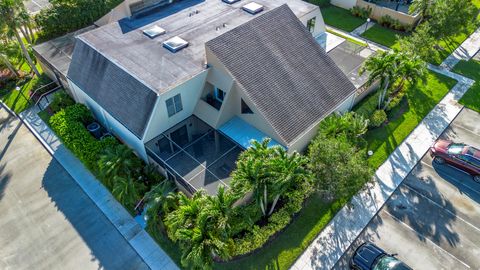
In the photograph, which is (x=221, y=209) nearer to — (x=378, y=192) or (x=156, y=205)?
(x=156, y=205)

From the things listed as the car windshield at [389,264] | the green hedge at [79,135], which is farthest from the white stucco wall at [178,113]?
the car windshield at [389,264]

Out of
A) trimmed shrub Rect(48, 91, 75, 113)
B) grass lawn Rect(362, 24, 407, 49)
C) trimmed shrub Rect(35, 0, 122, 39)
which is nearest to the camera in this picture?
trimmed shrub Rect(48, 91, 75, 113)

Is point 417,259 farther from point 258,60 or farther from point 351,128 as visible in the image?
point 258,60

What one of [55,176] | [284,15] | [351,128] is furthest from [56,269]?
[284,15]

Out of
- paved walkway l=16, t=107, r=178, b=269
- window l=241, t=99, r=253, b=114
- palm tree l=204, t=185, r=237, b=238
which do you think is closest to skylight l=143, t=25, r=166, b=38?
window l=241, t=99, r=253, b=114

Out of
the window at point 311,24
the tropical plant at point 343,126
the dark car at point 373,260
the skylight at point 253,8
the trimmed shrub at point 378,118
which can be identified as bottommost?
the dark car at point 373,260

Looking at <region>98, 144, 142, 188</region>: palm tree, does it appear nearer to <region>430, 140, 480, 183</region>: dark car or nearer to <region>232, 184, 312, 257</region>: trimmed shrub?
<region>232, 184, 312, 257</region>: trimmed shrub

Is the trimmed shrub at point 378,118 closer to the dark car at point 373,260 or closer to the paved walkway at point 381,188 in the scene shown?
the paved walkway at point 381,188
